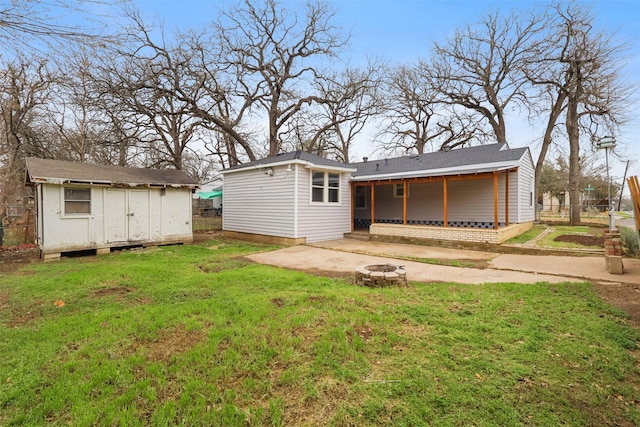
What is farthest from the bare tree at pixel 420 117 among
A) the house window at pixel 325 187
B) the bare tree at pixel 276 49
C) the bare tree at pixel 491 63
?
the house window at pixel 325 187

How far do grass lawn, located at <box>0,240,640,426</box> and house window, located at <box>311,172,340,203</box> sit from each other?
271 inches

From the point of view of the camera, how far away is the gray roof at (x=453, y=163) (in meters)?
11.1

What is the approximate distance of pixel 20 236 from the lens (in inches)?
456

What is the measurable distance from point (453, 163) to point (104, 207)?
493 inches

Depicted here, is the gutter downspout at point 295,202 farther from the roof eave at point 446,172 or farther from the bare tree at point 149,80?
the bare tree at point 149,80

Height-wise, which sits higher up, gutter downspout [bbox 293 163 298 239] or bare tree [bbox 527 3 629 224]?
bare tree [bbox 527 3 629 224]

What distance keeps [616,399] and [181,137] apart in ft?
74.5

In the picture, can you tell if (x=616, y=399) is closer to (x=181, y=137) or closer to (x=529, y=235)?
(x=529, y=235)

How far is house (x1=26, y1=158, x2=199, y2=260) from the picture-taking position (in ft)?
27.9

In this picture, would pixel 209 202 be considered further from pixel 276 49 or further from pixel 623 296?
pixel 623 296

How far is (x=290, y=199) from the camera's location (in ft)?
35.7

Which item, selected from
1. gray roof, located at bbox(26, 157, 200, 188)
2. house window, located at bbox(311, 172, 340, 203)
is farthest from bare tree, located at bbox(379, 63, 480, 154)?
gray roof, located at bbox(26, 157, 200, 188)

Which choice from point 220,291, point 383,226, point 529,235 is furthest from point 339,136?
point 220,291

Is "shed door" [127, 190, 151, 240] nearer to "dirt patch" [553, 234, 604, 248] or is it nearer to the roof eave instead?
the roof eave
